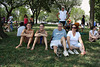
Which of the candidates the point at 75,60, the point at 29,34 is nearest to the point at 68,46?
the point at 75,60

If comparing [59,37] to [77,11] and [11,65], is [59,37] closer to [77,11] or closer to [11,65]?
[11,65]

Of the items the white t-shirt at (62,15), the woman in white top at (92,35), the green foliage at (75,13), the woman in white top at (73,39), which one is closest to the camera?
the woman in white top at (73,39)

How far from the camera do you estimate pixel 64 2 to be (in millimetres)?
44625

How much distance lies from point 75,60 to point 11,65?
220cm

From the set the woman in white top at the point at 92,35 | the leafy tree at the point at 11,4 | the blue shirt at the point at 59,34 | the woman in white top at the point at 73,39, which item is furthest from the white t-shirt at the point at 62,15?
the leafy tree at the point at 11,4

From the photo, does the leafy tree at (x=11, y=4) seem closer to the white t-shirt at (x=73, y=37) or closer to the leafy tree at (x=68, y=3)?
the white t-shirt at (x=73, y=37)

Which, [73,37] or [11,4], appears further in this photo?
[11,4]

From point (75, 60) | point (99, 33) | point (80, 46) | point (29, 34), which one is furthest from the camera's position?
point (99, 33)

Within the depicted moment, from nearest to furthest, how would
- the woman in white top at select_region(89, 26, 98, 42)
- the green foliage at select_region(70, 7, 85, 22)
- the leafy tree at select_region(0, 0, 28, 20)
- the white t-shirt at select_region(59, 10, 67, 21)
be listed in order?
the woman in white top at select_region(89, 26, 98, 42) < the white t-shirt at select_region(59, 10, 67, 21) < the leafy tree at select_region(0, 0, 28, 20) < the green foliage at select_region(70, 7, 85, 22)

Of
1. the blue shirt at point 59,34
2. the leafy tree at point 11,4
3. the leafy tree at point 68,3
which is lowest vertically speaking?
the blue shirt at point 59,34

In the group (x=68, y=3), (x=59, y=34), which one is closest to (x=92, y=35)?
(x=59, y=34)

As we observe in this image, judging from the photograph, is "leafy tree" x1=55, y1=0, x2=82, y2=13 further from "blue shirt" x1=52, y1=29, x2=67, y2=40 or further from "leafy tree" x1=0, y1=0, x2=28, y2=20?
"blue shirt" x1=52, y1=29, x2=67, y2=40

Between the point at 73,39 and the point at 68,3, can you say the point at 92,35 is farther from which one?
the point at 68,3

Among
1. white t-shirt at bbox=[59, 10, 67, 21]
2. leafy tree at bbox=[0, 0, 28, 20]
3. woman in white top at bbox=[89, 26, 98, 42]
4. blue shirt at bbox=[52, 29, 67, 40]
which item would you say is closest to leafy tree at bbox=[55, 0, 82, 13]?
leafy tree at bbox=[0, 0, 28, 20]
